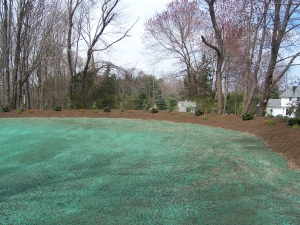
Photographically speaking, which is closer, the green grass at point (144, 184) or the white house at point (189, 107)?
the green grass at point (144, 184)

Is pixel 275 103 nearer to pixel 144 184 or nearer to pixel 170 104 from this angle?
pixel 170 104

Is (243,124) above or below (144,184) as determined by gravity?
above

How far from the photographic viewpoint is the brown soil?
5469 mm

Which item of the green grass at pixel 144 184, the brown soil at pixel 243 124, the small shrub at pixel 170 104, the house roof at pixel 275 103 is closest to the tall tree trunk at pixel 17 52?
the brown soil at pixel 243 124

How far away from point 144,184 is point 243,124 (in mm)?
7159

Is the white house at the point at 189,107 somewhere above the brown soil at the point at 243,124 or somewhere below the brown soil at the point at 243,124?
above

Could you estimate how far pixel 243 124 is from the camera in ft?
31.2

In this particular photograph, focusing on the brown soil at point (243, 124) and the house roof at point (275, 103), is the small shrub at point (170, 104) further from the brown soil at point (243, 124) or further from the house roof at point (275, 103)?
the house roof at point (275, 103)

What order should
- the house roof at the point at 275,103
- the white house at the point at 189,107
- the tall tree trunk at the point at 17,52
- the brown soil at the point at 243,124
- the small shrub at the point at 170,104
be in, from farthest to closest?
the house roof at the point at 275,103 → the white house at the point at 189,107 → the tall tree trunk at the point at 17,52 → the small shrub at the point at 170,104 → the brown soil at the point at 243,124

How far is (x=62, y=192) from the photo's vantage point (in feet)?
10.2

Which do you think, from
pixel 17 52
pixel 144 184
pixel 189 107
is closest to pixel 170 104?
pixel 189 107

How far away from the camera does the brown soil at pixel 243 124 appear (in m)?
5.47

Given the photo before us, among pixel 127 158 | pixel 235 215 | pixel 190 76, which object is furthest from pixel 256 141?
pixel 190 76

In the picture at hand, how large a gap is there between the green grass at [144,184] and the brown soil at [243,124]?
0.36 metres
